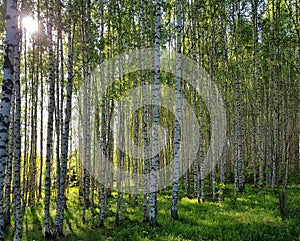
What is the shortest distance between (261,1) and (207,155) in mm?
13827

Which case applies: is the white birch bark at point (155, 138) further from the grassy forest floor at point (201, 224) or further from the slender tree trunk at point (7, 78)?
the slender tree trunk at point (7, 78)

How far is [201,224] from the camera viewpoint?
34.2 feet

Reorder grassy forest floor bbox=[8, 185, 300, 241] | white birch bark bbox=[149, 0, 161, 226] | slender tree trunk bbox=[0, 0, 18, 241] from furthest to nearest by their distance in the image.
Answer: white birch bark bbox=[149, 0, 161, 226] < grassy forest floor bbox=[8, 185, 300, 241] < slender tree trunk bbox=[0, 0, 18, 241]

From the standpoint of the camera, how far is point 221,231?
359 inches

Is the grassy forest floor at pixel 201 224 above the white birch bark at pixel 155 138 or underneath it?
underneath

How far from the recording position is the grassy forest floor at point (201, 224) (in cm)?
887

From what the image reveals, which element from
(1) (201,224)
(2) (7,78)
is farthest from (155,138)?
(2) (7,78)

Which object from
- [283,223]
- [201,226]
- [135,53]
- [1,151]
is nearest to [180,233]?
[201,226]

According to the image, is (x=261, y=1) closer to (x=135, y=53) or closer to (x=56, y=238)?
(x=135, y=53)

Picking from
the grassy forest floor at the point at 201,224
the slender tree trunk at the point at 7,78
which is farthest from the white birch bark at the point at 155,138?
the slender tree trunk at the point at 7,78

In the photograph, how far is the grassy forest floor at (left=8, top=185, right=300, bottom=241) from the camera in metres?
8.87

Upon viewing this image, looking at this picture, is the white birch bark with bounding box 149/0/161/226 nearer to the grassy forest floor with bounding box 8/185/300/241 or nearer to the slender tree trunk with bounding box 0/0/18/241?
the grassy forest floor with bounding box 8/185/300/241

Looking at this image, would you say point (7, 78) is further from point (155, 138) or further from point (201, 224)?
point (201, 224)

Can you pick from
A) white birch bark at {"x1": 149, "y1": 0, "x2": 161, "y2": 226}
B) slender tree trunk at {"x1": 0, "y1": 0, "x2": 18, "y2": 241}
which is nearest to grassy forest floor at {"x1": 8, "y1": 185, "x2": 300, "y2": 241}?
white birch bark at {"x1": 149, "y1": 0, "x2": 161, "y2": 226}
